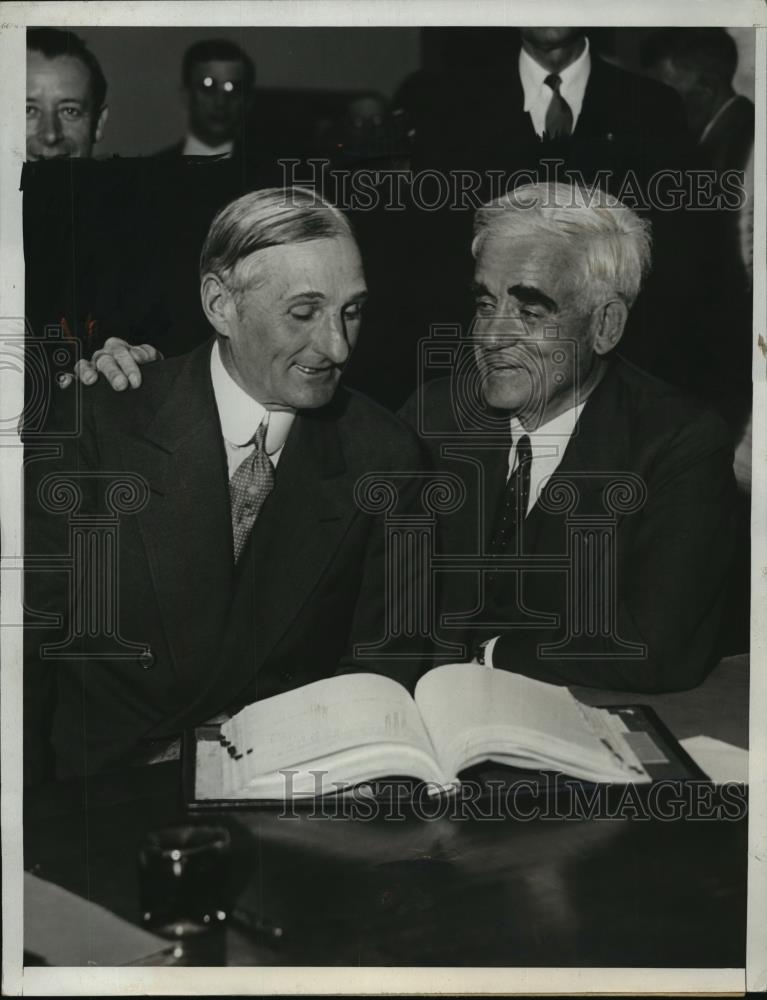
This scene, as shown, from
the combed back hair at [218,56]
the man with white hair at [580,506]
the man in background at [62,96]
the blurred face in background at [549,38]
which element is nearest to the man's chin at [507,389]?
the man with white hair at [580,506]

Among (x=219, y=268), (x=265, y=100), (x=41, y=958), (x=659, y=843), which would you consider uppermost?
(x=265, y=100)

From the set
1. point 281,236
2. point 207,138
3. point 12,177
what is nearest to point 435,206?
point 281,236

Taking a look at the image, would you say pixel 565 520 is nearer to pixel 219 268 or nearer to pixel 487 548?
pixel 487 548

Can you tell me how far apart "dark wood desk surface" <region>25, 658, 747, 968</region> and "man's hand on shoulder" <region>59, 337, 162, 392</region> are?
0.83 m

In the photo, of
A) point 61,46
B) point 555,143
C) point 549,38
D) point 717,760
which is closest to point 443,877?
point 717,760

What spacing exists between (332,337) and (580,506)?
0.64m

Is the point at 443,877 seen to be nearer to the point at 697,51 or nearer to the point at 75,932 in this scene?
the point at 75,932

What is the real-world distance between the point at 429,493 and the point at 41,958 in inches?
51.4

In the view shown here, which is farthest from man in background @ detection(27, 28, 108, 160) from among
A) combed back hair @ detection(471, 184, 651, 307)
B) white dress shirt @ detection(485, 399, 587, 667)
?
white dress shirt @ detection(485, 399, 587, 667)

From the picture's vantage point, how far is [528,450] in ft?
8.36

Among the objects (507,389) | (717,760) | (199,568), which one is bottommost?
(717,760)

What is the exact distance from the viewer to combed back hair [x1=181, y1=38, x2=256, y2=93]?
2.49m

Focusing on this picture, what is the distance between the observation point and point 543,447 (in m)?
2.55

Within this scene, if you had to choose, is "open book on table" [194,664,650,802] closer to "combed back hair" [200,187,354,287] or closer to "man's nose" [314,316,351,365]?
"man's nose" [314,316,351,365]
